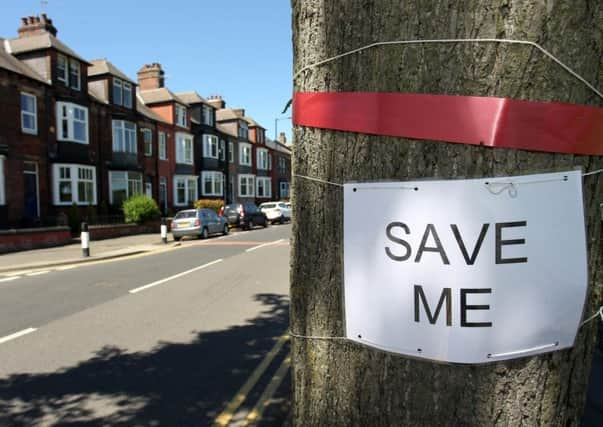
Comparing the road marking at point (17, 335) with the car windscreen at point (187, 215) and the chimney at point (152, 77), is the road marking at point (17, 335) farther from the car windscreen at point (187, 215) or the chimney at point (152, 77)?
the chimney at point (152, 77)

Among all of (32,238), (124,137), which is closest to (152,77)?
(124,137)

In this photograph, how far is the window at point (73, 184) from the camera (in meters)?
21.4

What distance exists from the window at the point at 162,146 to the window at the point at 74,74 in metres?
8.76

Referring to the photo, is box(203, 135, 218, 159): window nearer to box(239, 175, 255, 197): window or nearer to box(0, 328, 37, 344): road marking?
box(239, 175, 255, 197): window

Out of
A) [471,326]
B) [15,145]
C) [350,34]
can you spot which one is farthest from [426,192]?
[15,145]

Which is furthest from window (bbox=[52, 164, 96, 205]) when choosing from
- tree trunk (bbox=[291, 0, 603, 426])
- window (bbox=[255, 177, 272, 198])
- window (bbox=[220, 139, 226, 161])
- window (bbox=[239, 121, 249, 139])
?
window (bbox=[255, 177, 272, 198])

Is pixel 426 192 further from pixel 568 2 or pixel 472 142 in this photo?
pixel 568 2

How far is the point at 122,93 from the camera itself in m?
27.3

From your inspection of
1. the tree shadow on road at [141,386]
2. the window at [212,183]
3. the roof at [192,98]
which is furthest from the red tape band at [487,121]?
the roof at [192,98]

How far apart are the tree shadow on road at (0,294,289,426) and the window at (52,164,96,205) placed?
63.2 feet

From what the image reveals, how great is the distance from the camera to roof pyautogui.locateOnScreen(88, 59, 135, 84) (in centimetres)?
2620

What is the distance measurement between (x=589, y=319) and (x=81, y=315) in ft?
23.2

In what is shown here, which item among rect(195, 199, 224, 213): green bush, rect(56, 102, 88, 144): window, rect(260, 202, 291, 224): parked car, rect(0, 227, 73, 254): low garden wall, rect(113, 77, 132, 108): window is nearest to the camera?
rect(0, 227, 73, 254): low garden wall

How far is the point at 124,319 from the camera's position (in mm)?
6441
